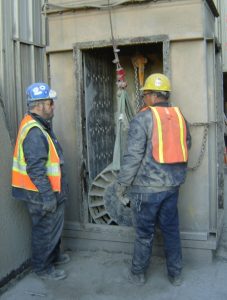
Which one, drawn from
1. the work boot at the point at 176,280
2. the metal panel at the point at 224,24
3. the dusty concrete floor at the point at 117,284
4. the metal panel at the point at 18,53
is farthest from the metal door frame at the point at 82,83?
the metal panel at the point at 224,24

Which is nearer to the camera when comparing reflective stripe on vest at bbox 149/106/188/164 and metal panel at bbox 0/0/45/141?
reflective stripe on vest at bbox 149/106/188/164

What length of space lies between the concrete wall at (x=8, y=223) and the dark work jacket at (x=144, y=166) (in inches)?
43.0

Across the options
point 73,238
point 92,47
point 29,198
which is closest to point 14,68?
point 92,47

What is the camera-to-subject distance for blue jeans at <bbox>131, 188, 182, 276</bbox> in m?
4.02

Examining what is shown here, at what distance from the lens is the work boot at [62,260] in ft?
15.4

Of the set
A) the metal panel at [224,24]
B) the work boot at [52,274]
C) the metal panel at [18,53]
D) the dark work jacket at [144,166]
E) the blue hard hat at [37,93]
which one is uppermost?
the metal panel at [224,24]

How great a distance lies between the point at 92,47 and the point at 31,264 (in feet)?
7.76

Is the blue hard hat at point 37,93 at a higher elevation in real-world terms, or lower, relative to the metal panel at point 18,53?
lower

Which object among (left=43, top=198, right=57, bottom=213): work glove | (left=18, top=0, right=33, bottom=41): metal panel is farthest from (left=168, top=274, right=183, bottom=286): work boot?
(left=18, top=0, right=33, bottom=41): metal panel

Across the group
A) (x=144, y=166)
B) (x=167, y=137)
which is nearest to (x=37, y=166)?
(x=144, y=166)

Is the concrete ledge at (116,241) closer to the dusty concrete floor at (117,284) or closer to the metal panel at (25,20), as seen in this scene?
the dusty concrete floor at (117,284)

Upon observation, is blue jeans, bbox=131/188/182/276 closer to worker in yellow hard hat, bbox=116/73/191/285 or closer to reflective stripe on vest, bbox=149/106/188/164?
worker in yellow hard hat, bbox=116/73/191/285

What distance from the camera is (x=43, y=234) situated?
4281 mm

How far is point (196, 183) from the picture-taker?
4578 mm
